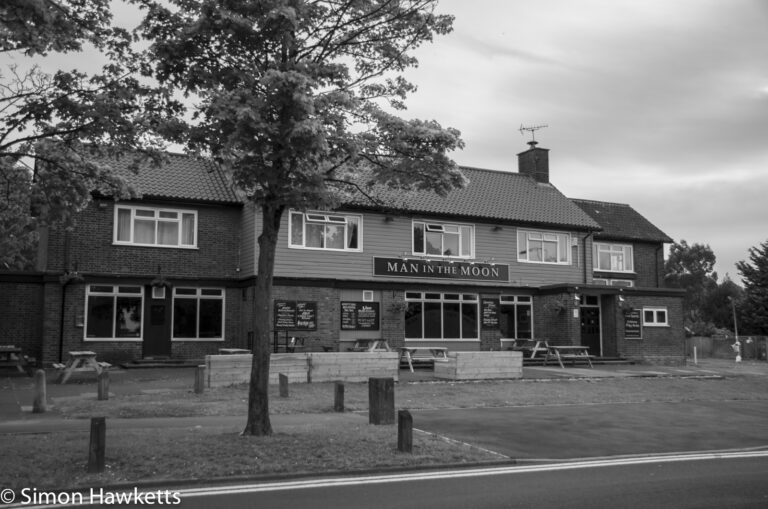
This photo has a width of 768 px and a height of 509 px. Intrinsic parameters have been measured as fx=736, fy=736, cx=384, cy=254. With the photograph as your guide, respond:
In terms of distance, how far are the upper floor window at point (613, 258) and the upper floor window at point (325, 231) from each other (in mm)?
14379

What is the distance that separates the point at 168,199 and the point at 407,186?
51.1 feet

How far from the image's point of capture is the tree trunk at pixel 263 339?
10883mm

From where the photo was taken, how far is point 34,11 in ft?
31.9

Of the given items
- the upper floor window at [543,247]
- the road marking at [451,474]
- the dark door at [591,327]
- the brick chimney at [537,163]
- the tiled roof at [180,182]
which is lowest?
the road marking at [451,474]

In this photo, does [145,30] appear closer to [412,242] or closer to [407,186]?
[407,186]

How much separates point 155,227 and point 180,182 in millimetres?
2047

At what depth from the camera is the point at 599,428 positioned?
13758mm

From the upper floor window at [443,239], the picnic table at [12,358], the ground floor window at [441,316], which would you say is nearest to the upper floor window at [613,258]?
the upper floor window at [443,239]

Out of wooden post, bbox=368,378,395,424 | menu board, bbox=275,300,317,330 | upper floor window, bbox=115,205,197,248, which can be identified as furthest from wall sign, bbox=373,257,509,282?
wooden post, bbox=368,378,395,424

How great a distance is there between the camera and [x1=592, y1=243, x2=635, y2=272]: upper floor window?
3656 centimetres

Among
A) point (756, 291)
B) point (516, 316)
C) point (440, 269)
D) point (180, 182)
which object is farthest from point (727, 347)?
point (180, 182)

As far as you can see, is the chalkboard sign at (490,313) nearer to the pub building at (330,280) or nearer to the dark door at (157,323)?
the pub building at (330,280)

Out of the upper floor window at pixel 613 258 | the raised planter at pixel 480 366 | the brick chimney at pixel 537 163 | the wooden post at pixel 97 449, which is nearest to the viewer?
the wooden post at pixel 97 449

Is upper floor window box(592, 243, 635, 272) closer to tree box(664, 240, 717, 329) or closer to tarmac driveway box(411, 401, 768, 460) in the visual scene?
tarmac driveway box(411, 401, 768, 460)
